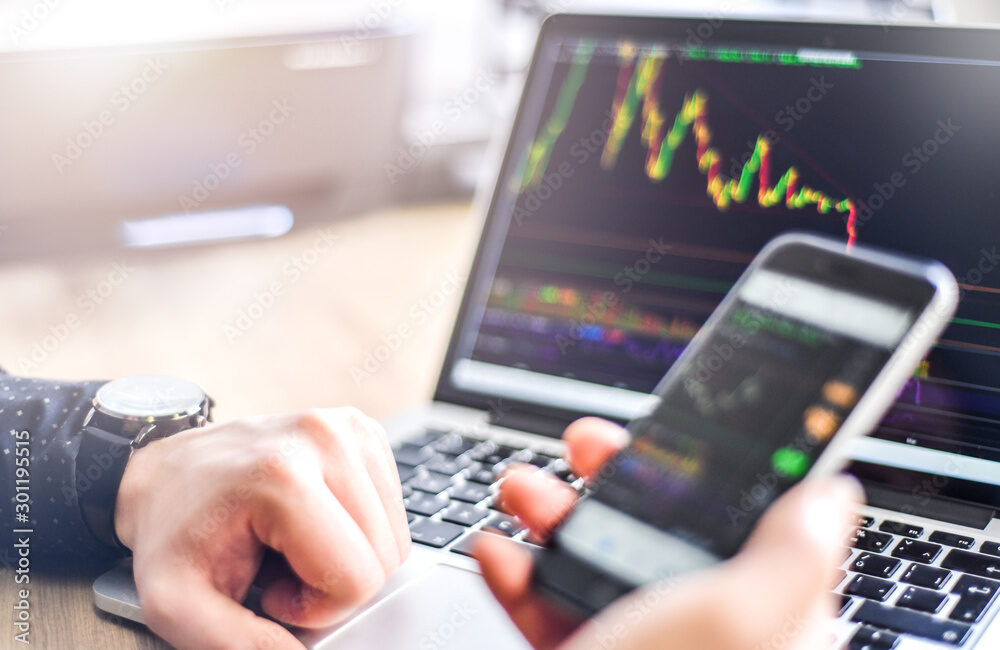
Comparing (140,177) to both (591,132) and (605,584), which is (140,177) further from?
(605,584)

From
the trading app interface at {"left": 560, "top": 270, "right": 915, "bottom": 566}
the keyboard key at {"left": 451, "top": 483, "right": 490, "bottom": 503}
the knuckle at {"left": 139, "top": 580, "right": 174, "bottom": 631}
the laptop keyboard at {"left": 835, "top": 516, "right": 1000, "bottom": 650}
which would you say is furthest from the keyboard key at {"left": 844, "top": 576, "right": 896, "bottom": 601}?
the knuckle at {"left": 139, "top": 580, "right": 174, "bottom": 631}

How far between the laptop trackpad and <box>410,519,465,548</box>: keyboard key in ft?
0.07

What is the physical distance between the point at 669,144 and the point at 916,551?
32cm

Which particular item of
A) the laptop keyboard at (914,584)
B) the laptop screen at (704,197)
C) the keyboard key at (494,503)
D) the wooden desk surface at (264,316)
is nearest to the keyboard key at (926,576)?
the laptop keyboard at (914,584)

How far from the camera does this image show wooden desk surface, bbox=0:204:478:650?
2.61 ft

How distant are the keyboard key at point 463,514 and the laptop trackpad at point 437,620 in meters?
0.04

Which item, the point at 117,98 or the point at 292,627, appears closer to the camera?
the point at 292,627

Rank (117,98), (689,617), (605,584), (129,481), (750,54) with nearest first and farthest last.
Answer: (689,617) → (605,584) → (129,481) → (750,54) → (117,98)

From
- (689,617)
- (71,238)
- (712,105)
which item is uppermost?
(712,105)

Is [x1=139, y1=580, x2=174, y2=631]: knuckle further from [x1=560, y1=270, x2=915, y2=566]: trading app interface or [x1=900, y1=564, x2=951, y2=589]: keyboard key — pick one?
[x1=900, y1=564, x2=951, y2=589]: keyboard key

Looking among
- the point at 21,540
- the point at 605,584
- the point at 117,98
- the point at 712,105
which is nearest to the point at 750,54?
the point at 712,105

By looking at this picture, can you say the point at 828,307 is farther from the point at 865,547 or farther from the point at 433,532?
the point at 433,532

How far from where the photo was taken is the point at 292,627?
17.1 inches

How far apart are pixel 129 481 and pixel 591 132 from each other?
0.40 m
